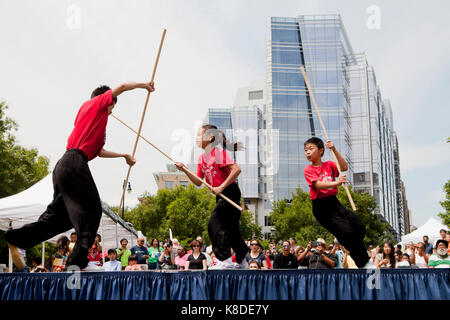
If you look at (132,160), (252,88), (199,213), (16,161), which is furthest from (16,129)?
(252,88)

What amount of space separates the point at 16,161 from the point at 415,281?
2460 cm

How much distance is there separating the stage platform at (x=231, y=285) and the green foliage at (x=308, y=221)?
92.5ft

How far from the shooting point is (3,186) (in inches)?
910

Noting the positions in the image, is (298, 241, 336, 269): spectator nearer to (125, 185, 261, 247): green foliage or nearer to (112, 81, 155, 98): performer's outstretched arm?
(112, 81, 155, 98): performer's outstretched arm

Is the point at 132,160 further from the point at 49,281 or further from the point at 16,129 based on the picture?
the point at 16,129

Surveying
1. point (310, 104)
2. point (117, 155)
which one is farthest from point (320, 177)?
point (310, 104)

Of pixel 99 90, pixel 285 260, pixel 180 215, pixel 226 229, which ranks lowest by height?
pixel 285 260

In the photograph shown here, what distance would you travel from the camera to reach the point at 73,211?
405cm

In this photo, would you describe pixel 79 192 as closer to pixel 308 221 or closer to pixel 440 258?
pixel 440 258

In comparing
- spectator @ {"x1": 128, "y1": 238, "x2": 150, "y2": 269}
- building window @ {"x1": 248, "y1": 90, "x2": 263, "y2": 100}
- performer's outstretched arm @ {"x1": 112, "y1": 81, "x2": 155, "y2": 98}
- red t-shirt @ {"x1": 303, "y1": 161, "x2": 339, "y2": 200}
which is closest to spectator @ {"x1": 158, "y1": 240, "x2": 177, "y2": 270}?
spectator @ {"x1": 128, "y1": 238, "x2": 150, "y2": 269}

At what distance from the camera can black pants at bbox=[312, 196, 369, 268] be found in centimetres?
464

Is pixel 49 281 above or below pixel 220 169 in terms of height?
below

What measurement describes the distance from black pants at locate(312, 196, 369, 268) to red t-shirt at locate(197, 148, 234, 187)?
1152mm

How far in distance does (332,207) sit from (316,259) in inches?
87.5
